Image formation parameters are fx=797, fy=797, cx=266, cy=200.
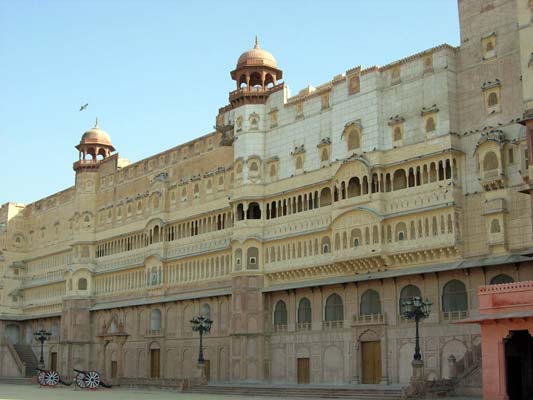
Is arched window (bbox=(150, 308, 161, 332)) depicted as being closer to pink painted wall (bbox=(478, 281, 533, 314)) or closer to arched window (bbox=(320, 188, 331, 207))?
arched window (bbox=(320, 188, 331, 207))

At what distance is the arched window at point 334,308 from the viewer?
46.3 meters

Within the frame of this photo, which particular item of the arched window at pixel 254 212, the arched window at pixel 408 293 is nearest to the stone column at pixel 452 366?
the arched window at pixel 408 293

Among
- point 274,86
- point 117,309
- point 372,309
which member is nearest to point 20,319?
point 117,309

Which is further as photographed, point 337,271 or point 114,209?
point 114,209

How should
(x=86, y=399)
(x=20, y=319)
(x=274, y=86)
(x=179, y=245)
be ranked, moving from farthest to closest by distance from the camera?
(x=20, y=319) < (x=179, y=245) < (x=274, y=86) < (x=86, y=399)

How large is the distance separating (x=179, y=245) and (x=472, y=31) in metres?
27.1

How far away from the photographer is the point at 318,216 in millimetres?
47656

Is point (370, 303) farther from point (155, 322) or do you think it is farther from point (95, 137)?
point (95, 137)

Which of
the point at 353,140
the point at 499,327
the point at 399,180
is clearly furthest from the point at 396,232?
the point at 499,327

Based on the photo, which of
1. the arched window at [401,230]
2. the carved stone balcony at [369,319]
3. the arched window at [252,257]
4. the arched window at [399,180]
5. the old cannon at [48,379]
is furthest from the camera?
the old cannon at [48,379]

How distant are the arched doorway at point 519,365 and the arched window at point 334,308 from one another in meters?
15.3

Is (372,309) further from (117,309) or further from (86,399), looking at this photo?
(117,309)

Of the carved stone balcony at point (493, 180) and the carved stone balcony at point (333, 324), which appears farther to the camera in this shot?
the carved stone balcony at point (333, 324)

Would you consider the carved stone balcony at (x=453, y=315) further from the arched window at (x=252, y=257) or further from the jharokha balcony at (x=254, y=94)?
the jharokha balcony at (x=254, y=94)
